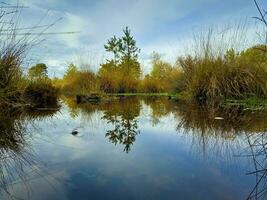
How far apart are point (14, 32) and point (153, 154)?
244cm

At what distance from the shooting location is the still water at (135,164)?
1.18m

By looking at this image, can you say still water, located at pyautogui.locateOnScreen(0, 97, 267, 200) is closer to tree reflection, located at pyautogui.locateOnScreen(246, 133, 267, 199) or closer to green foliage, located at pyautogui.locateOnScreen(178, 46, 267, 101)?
tree reflection, located at pyautogui.locateOnScreen(246, 133, 267, 199)

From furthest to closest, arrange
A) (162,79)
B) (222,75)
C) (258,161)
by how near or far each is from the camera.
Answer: (162,79), (222,75), (258,161)

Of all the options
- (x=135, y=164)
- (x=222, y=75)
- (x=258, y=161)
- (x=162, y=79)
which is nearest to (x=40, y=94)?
(x=222, y=75)

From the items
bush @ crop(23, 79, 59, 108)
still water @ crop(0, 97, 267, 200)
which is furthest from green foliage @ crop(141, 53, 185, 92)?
still water @ crop(0, 97, 267, 200)

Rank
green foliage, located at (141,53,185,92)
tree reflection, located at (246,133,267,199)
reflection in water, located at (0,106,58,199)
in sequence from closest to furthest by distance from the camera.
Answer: tree reflection, located at (246,133,267,199)
reflection in water, located at (0,106,58,199)
green foliage, located at (141,53,185,92)

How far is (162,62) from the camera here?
83.5ft

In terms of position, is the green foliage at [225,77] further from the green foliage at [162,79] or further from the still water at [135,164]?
the still water at [135,164]

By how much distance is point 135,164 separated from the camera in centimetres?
161

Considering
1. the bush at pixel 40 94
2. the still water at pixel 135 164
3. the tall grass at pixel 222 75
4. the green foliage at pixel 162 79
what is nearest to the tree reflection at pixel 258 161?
the still water at pixel 135 164

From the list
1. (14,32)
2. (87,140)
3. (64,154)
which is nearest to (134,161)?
(64,154)

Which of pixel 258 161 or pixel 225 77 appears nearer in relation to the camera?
pixel 258 161

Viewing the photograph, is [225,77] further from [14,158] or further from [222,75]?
[14,158]

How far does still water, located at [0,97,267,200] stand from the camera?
118 centimetres
